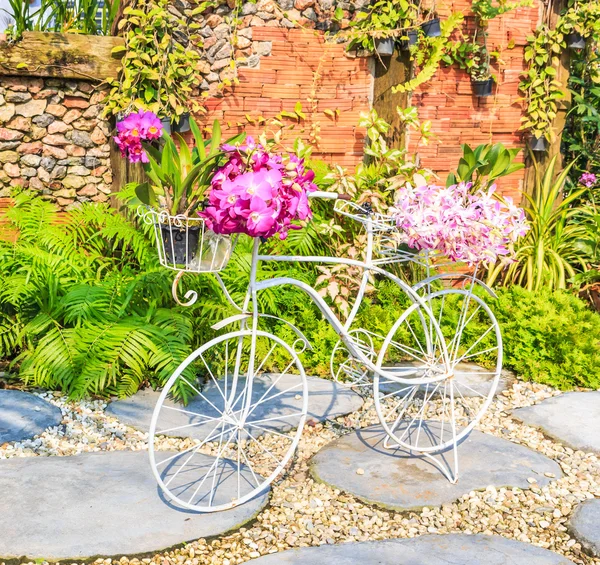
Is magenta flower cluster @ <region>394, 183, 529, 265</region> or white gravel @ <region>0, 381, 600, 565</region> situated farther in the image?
magenta flower cluster @ <region>394, 183, 529, 265</region>

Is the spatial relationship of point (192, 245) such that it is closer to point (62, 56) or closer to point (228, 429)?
point (228, 429)

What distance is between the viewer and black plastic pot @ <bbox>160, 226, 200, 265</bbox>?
271cm

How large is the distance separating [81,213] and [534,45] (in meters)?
3.97

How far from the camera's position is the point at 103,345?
4.24 metres

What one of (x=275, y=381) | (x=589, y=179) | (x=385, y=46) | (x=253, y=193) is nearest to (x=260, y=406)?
(x=275, y=381)

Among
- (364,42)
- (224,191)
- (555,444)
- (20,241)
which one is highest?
(364,42)

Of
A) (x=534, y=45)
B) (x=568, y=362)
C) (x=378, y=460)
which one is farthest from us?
(x=534, y=45)

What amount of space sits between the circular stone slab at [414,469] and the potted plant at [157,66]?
2.97 meters

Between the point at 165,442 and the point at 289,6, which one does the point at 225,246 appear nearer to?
the point at 165,442

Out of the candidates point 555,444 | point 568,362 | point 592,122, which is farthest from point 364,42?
point 555,444

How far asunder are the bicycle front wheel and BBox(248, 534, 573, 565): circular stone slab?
42 centimetres

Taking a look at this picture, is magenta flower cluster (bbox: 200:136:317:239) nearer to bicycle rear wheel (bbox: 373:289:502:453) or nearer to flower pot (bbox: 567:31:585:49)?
bicycle rear wheel (bbox: 373:289:502:453)

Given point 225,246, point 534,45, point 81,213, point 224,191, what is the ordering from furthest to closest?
1. point 534,45
2. point 81,213
3. point 225,246
4. point 224,191

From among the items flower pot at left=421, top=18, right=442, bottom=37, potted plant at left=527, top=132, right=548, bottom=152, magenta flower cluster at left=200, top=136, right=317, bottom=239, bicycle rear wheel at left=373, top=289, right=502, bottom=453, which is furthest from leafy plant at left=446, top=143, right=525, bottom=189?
potted plant at left=527, top=132, right=548, bottom=152
